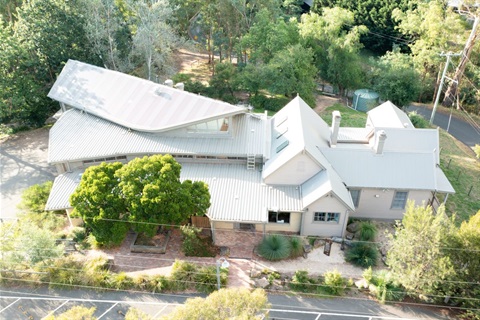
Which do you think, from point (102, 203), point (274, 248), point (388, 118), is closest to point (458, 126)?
point (388, 118)

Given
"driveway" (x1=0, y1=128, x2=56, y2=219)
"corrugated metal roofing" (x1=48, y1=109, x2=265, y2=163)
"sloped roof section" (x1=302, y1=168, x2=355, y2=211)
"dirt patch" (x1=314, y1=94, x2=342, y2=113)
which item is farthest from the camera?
"dirt patch" (x1=314, y1=94, x2=342, y2=113)

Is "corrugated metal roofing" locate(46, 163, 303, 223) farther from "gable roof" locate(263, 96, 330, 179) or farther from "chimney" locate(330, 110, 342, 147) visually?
"chimney" locate(330, 110, 342, 147)

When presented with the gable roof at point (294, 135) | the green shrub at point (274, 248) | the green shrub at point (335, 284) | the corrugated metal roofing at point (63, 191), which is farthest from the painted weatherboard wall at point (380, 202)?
the corrugated metal roofing at point (63, 191)

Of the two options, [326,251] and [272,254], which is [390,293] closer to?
[326,251]

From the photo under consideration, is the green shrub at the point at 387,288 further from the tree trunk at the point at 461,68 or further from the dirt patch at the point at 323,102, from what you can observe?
the dirt patch at the point at 323,102

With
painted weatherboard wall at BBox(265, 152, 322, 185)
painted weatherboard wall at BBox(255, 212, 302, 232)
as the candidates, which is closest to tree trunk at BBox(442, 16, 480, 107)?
painted weatherboard wall at BBox(265, 152, 322, 185)

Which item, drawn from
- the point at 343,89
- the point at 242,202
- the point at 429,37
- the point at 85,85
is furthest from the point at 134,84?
the point at 429,37
